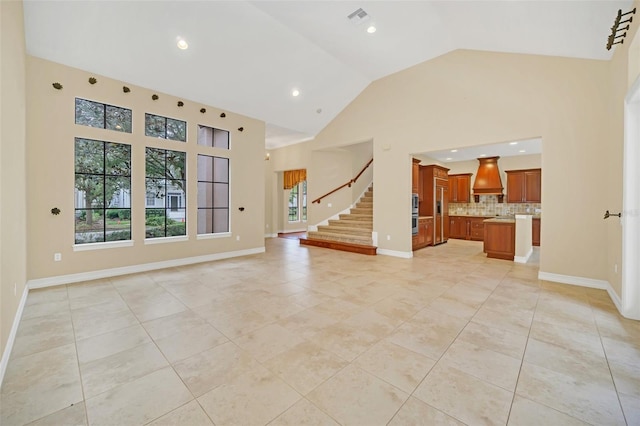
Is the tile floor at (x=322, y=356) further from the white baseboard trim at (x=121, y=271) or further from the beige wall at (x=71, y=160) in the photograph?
the beige wall at (x=71, y=160)

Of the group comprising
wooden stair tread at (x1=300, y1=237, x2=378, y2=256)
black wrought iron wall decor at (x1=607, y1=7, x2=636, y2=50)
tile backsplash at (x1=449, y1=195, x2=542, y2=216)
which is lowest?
wooden stair tread at (x1=300, y1=237, x2=378, y2=256)

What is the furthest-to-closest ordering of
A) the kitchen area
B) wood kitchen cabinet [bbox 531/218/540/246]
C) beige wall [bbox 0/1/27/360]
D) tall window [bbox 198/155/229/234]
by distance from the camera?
1. wood kitchen cabinet [bbox 531/218/540/246]
2. the kitchen area
3. tall window [bbox 198/155/229/234]
4. beige wall [bbox 0/1/27/360]

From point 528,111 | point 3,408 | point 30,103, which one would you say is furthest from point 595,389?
point 30,103

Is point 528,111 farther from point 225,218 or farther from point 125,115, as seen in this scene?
point 125,115

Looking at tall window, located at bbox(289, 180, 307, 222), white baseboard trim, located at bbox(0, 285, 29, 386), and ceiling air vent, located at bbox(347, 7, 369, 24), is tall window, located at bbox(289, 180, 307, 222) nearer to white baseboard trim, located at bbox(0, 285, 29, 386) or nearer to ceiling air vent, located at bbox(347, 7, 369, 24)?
ceiling air vent, located at bbox(347, 7, 369, 24)

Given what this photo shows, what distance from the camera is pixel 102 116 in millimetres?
4539

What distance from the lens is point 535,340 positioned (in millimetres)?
2482

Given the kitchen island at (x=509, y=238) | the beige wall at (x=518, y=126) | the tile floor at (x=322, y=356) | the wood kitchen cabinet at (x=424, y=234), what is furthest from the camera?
the wood kitchen cabinet at (x=424, y=234)

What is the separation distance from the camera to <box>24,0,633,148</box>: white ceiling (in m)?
3.54

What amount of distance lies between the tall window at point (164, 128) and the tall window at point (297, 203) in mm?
6015

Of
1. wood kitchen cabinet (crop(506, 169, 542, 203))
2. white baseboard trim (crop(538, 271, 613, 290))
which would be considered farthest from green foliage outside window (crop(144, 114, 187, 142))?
wood kitchen cabinet (crop(506, 169, 542, 203))

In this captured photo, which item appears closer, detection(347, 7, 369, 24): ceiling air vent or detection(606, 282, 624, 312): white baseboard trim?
detection(606, 282, 624, 312): white baseboard trim

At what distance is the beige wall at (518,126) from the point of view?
4.03 m

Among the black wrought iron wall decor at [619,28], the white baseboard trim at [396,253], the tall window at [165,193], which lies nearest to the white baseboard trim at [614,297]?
the black wrought iron wall decor at [619,28]
